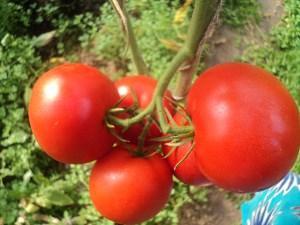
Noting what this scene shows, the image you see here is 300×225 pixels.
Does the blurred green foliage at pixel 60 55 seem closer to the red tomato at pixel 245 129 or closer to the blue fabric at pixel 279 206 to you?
the blue fabric at pixel 279 206

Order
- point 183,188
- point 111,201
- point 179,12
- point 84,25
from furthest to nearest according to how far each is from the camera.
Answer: point 84,25 < point 179,12 < point 183,188 < point 111,201

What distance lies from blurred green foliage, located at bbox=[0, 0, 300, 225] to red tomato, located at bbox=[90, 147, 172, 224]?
90 centimetres

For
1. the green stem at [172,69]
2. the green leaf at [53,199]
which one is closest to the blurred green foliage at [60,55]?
the green leaf at [53,199]

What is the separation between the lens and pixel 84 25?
188 cm

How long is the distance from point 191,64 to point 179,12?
993 millimetres

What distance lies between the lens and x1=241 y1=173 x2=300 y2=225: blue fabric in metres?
1.21

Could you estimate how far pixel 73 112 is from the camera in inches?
24.1

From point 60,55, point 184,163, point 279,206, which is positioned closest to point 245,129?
point 184,163

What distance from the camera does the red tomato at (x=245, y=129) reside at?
0.53 meters

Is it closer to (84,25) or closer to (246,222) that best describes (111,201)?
(246,222)

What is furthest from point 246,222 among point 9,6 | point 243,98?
point 9,6

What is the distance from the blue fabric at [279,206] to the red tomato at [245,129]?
26.4 inches

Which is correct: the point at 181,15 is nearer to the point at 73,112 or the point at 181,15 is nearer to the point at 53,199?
the point at 53,199

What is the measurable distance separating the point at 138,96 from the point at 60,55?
1258 mm
